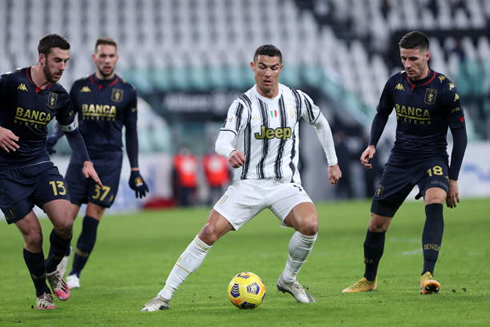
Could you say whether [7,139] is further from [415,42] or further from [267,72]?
[415,42]

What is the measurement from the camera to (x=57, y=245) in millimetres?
8039

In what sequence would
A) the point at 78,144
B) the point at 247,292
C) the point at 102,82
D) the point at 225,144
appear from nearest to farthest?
the point at 225,144, the point at 247,292, the point at 78,144, the point at 102,82

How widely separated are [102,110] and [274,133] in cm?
276

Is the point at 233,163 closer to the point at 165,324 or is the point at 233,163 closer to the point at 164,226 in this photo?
the point at 165,324

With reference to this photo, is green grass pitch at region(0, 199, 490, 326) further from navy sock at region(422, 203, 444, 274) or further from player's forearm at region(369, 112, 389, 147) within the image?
player's forearm at region(369, 112, 389, 147)

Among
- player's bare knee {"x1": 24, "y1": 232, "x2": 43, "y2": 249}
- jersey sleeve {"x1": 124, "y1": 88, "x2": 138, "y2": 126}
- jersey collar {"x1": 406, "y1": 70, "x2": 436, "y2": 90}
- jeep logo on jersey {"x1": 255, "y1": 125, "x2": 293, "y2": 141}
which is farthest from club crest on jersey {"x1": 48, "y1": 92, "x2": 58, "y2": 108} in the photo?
jersey collar {"x1": 406, "y1": 70, "x2": 436, "y2": 90}

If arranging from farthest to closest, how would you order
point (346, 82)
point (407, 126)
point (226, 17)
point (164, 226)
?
point (226, 17) < point (346, 82) < point (164, 226) < point (407, 126)

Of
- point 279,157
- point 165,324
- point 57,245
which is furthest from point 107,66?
point 165,324

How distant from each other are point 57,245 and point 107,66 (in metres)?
2.18

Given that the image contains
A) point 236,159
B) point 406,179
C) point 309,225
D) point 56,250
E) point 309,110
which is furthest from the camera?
point 56,250

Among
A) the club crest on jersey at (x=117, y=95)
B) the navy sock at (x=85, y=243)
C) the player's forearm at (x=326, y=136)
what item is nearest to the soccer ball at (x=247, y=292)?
the player's forearm at (x=326, y=136)

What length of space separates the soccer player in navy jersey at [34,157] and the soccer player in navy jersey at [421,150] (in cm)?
277

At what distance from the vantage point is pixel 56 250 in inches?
318

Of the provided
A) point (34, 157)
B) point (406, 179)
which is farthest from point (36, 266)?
point (406, 179)
